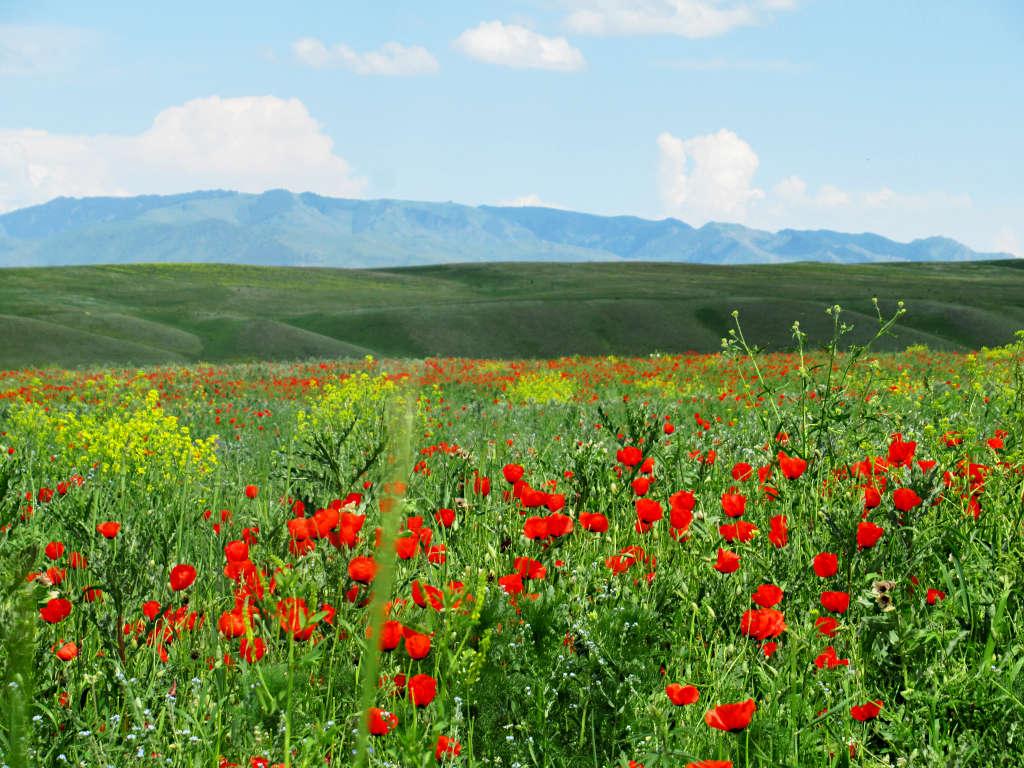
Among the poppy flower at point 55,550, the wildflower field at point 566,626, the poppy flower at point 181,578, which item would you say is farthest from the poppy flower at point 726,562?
the poppy flower at point 55,550

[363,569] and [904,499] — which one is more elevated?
[904,499]

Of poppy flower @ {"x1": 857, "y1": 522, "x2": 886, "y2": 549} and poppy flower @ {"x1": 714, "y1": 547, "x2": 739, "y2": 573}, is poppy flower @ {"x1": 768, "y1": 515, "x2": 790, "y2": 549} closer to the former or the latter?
poppy flower @ {"x1": 857, "y1": 522, "x2": 886, "y2": 549}

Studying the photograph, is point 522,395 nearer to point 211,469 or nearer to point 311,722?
point 211,469

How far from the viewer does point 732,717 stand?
1567mm

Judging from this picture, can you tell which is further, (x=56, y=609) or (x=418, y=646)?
(x=56, y=609)

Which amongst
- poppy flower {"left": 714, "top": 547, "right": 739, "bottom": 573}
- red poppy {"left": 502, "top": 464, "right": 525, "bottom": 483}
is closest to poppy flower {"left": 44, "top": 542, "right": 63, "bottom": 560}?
red poppy {"left": 502, "top": 464, "right": 525, "bottom": 483}

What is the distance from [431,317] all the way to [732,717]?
162 ft

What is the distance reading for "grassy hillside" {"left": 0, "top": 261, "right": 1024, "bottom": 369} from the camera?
134ft

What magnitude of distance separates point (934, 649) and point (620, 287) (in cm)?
7471

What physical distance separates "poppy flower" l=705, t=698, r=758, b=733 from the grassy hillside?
27.6 meters

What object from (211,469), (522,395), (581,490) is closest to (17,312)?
(522,395)

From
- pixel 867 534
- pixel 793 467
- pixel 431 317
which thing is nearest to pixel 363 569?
pixel 867 534

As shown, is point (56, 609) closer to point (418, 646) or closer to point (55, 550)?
point (55, 550)

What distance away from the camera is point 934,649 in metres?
2.55
